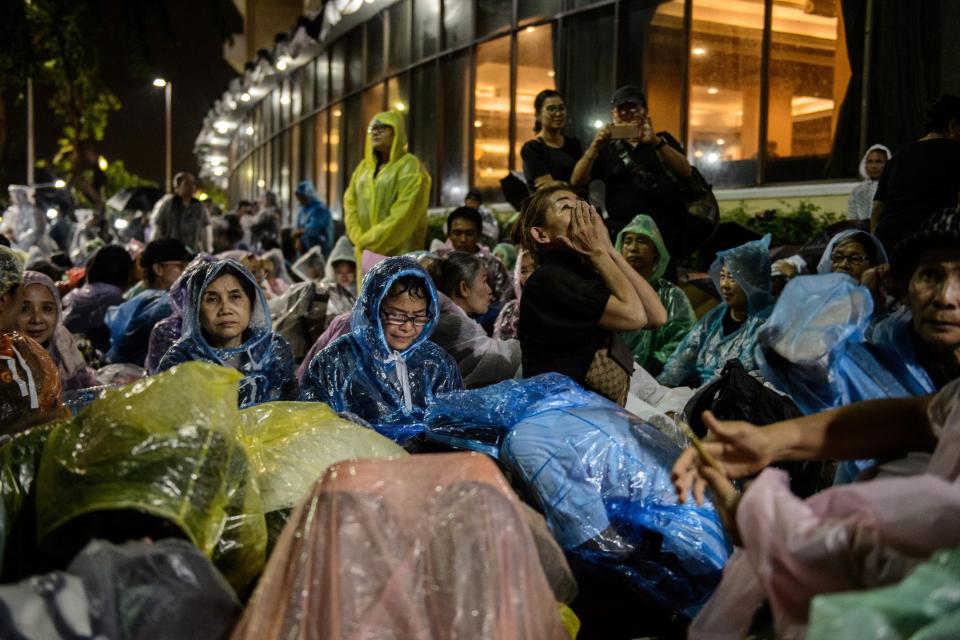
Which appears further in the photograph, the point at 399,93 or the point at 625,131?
the point at 399,93

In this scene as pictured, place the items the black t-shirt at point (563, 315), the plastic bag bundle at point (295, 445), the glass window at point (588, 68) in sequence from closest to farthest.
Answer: the plastic bag bundle at point (295, 445) → the black t-shirt at point (563, 315) → the glass window at point (588, 68)

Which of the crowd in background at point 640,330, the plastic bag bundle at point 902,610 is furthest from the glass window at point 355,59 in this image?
the plastic bag bundle at point 902,610

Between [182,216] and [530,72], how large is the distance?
5763mm

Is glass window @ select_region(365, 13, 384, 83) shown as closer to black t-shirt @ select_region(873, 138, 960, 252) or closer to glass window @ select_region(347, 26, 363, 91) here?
glass window @ select_region(347, 26, 363, 91)

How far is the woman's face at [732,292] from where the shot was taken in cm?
529

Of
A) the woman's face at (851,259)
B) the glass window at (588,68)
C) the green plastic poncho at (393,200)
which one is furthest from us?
the glass window at (588,68)

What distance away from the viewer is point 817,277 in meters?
3.22

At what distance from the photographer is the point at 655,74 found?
11.7 m

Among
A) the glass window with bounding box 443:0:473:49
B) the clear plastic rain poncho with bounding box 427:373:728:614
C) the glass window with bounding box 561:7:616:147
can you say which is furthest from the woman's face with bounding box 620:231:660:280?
the glass window with bounding box 443:0:473:49

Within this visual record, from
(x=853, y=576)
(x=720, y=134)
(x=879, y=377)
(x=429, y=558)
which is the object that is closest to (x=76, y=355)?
(x=429, y=558)

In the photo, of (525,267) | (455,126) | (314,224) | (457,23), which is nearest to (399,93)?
(455,126)

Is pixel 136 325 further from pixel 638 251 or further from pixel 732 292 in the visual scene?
pixel 732 292

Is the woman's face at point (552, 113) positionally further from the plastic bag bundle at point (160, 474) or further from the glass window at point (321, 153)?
the glass window at point (321, 153)

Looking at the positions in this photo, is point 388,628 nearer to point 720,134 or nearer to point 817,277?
point 817,277
